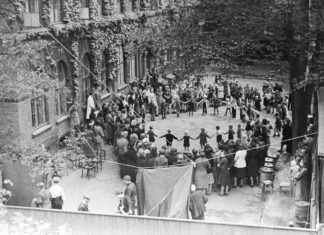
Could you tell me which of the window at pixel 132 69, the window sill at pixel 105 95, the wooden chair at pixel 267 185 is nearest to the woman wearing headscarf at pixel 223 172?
the wooden chair at pixel 267 185

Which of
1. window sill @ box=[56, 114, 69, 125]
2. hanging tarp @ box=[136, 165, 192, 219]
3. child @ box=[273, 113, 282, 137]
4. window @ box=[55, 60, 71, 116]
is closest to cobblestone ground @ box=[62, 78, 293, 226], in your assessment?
hanging tarp @ box=[136, 165, 192, 219]

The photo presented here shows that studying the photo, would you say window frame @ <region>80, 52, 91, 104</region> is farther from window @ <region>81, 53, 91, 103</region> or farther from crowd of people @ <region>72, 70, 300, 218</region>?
crowd of people @ <region>72, 70, 300, 218</region>

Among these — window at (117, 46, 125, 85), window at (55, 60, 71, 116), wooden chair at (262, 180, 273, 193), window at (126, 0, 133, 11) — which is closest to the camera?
wooden chair at (262, 180, 273, 193)

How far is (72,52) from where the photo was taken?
950 inches

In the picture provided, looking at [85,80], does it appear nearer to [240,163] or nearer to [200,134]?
[200,134]

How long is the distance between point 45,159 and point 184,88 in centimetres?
1493

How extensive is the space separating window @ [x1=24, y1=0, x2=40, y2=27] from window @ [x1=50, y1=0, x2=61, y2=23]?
1.09 m

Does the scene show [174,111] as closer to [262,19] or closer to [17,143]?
[262,19]

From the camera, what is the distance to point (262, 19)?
1873 cm

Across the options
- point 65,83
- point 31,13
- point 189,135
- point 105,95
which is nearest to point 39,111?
point 65,83

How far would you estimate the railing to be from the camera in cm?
1088

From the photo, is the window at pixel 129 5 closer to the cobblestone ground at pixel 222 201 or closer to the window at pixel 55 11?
the window at pixel 55 11

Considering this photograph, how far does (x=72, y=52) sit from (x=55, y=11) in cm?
193

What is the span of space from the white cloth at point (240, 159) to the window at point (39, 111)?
800 centimetres
